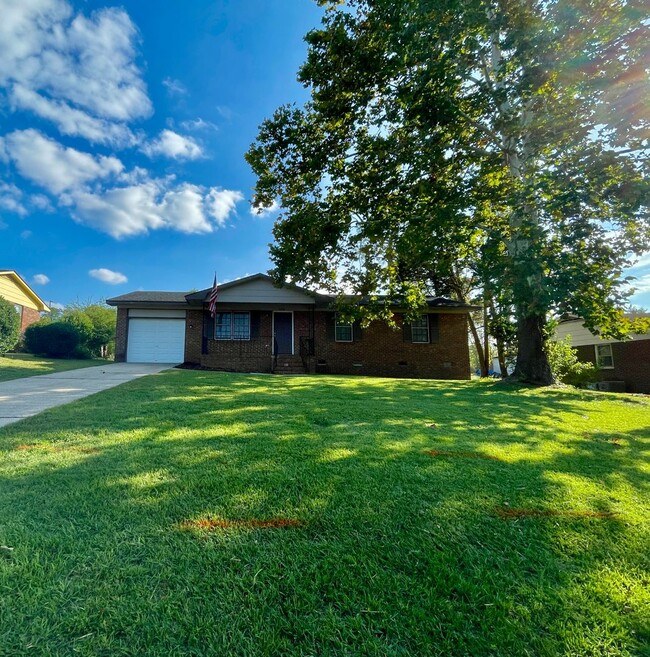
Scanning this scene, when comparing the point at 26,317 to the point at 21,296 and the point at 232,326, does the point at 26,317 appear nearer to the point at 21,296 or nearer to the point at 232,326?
the point at 21,296

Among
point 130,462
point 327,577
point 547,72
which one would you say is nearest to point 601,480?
point 327,577

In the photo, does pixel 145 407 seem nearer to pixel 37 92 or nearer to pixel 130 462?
pixel 130 462

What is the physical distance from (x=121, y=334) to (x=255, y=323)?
5.96 m

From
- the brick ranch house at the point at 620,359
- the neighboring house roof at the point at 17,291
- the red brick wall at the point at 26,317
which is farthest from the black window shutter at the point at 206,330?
the brick ranch house at the point at 620,359

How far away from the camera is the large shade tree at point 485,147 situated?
581cm

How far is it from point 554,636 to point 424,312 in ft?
48.7

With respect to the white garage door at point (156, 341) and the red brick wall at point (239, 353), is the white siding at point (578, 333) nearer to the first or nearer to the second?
the red brick wall at point (239, 353)

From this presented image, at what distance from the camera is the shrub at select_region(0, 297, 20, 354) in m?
14.0

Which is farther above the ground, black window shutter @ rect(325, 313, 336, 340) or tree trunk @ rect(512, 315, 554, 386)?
black window shutter @ rect(325, 313, 336, 340)

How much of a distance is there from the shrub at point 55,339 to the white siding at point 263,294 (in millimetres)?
8740

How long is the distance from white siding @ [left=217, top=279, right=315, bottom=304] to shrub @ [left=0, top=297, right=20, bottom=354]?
28.7ft

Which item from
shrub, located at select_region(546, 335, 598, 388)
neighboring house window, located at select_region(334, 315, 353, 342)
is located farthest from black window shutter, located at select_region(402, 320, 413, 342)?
shrub, located at select_region(546, 335, 598, 388)

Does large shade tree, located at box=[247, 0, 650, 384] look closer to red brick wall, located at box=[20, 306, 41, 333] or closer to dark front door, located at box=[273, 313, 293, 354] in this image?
dark front door, located at box=[273, 313, 293, 354]

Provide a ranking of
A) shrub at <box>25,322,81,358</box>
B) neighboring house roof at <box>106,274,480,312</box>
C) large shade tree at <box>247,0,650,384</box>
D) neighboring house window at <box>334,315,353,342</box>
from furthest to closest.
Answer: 1. shrub at <box>25,322,81,358</box>
2. neighboring house window at <box>334,315,353,342</box>
3. neighboring house roof at <box>106,274,480,312</box>
4. large shade tree at <box>247,0,650,384</box>
